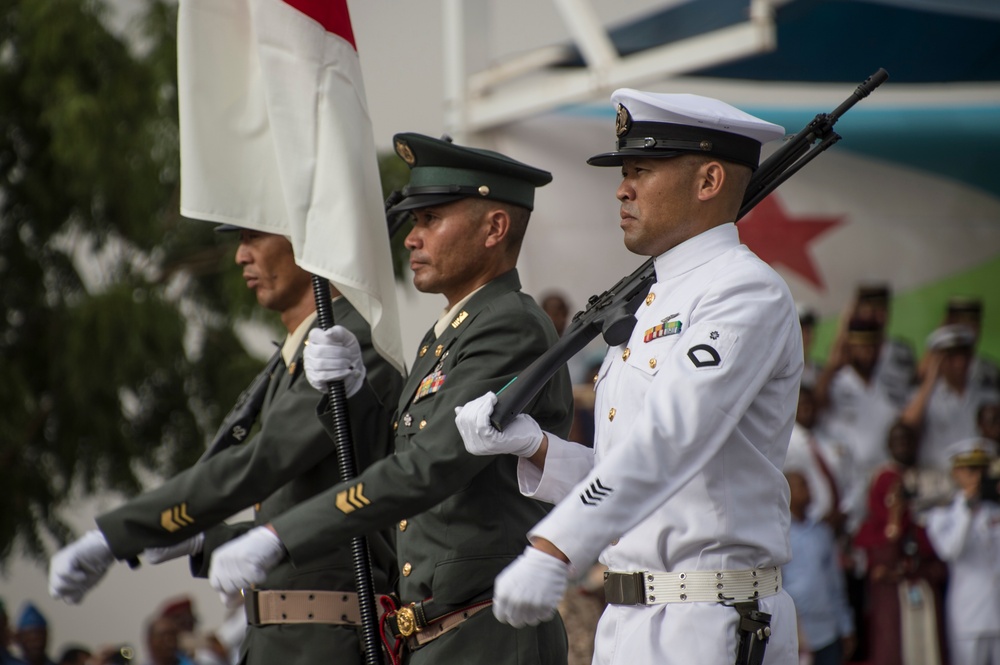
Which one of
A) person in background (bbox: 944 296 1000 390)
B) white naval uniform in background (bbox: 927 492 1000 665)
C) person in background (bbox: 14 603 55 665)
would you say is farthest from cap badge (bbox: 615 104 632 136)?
person in background (bbox: 944 296 1000 390)

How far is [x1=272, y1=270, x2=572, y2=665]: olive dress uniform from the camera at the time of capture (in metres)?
3.45

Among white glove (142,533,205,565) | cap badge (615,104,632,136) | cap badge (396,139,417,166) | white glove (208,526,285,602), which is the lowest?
white glove (208,526,285,602)

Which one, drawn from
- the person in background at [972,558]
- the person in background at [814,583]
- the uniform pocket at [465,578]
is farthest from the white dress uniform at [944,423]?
the uniform pocket at [465,578]

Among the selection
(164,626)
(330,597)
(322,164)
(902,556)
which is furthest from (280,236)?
(902,556)

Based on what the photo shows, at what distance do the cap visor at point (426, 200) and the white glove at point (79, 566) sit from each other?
1.27m

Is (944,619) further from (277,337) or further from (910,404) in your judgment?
(277,337)

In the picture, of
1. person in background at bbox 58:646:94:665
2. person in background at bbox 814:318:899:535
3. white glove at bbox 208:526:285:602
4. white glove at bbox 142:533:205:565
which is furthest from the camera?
person in background at bbox 814:318:899:535

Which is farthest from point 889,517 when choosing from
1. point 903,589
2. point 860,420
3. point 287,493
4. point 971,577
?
point 287,493

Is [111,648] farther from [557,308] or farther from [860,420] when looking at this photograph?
[860,420]

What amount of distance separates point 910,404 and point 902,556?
1.49 metres

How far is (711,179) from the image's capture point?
10.3 feet

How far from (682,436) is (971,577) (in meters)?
5.59

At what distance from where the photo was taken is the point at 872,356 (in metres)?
9.34

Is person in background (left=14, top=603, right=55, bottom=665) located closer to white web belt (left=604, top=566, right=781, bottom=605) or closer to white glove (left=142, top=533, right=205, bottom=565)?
white glove (left=142, top=533, right=205, bottom=565)
